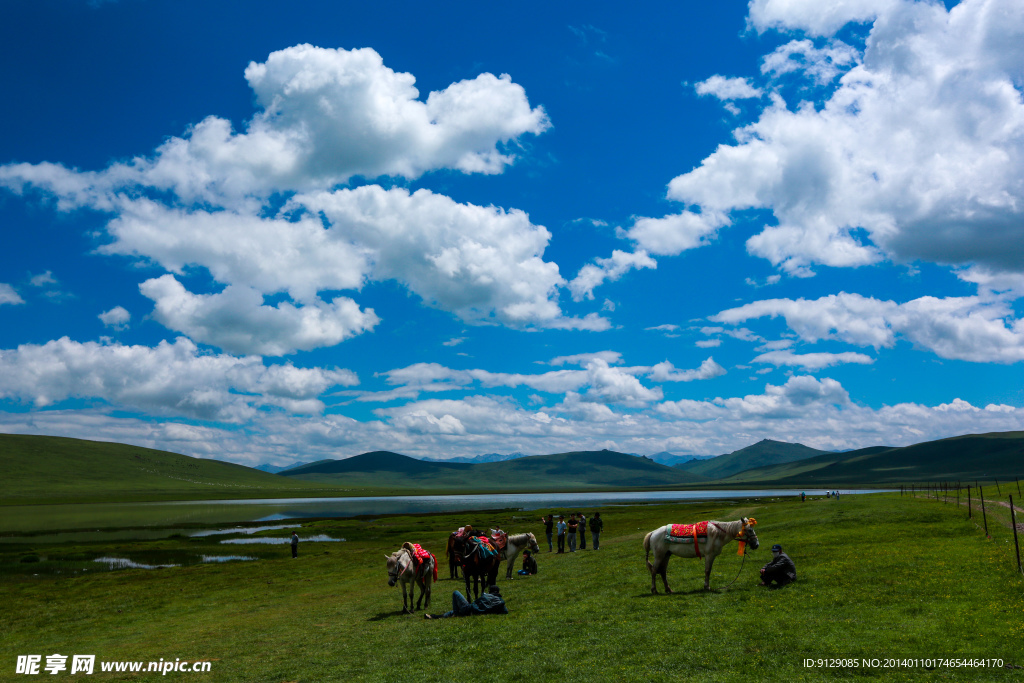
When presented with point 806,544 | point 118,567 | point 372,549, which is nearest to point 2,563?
point 118,567

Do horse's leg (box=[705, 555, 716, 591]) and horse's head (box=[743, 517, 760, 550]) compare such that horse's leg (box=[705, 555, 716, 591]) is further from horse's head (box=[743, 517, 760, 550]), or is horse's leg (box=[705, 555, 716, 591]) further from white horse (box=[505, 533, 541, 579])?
white horse (box=[505, 533, 541, 579])

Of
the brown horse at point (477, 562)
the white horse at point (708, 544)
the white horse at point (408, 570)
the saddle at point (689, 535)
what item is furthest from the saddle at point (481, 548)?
the saddle at point (689, 535)

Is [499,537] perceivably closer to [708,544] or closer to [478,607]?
[478,607]

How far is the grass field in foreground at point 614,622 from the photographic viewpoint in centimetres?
1437

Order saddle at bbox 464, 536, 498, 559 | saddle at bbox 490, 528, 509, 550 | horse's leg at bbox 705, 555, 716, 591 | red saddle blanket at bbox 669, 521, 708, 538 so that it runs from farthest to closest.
A: 1. saddle at bbox 490, 528, 509, 550
2. saddle at bbox 464, 536, 498, 559
3. red saddle blanket at bbox 669, 521, 708, 538
4. horse's leg at bbox 705, 555, 716, 591

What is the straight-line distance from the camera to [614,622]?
19.0 metres

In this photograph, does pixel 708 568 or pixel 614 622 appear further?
pixel 708 568

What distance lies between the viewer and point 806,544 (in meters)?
32.2

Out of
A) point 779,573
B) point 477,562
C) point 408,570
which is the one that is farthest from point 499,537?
point 779,573

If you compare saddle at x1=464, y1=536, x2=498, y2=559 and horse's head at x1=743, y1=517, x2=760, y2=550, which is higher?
horse's head at x1=743, y1=517, x2=760, y2=550

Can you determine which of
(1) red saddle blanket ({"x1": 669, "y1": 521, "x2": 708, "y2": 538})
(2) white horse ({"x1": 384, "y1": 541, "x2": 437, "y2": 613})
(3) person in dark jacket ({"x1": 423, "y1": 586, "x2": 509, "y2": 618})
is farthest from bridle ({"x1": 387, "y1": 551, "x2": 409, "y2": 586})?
(1) red saddle blanket ({"x1": 669, "y1": 521, "x2": 708, "y2": 538})

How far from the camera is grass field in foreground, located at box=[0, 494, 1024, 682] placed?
14.4 metres

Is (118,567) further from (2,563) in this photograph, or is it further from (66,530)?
(66,530)

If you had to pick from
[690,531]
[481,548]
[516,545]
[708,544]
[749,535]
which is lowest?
[516,545]
